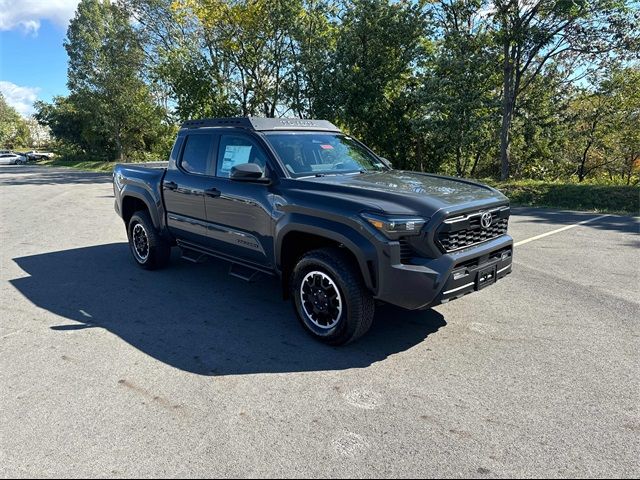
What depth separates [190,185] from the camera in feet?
17.5

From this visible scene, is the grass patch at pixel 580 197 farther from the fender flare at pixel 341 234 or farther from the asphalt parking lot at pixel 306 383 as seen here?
the fender flare at pixel 341 234

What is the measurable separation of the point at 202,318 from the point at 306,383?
168 cm

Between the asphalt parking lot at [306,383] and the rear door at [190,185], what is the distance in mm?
733

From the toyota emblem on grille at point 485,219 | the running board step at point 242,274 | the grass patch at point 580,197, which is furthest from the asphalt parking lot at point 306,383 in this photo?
the grass patch at point 580,197

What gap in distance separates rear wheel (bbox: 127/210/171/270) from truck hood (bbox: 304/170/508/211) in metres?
2.85

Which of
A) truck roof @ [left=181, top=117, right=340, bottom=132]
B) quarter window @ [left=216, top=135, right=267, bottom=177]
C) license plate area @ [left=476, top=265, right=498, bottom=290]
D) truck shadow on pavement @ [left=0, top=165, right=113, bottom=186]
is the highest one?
truck roof @ [left=181, top=117, right=340, bottom=132]

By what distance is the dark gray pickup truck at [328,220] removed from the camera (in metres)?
3.47

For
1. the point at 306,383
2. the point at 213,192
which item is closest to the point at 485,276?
the point at 306,383

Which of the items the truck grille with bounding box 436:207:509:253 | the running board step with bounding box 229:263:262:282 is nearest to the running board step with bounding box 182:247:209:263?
the running board step with bounding box 229:263:262:282

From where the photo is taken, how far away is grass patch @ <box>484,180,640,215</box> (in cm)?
1100

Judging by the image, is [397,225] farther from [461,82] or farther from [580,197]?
[461,82]

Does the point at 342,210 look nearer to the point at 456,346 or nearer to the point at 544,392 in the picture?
the point at 456,346

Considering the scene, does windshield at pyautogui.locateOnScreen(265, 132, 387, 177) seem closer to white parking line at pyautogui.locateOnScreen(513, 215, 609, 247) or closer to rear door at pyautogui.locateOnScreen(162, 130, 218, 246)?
rear door at pyautogui.locateOnScreen(162, 130, 218, 246)

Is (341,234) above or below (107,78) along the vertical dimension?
below
